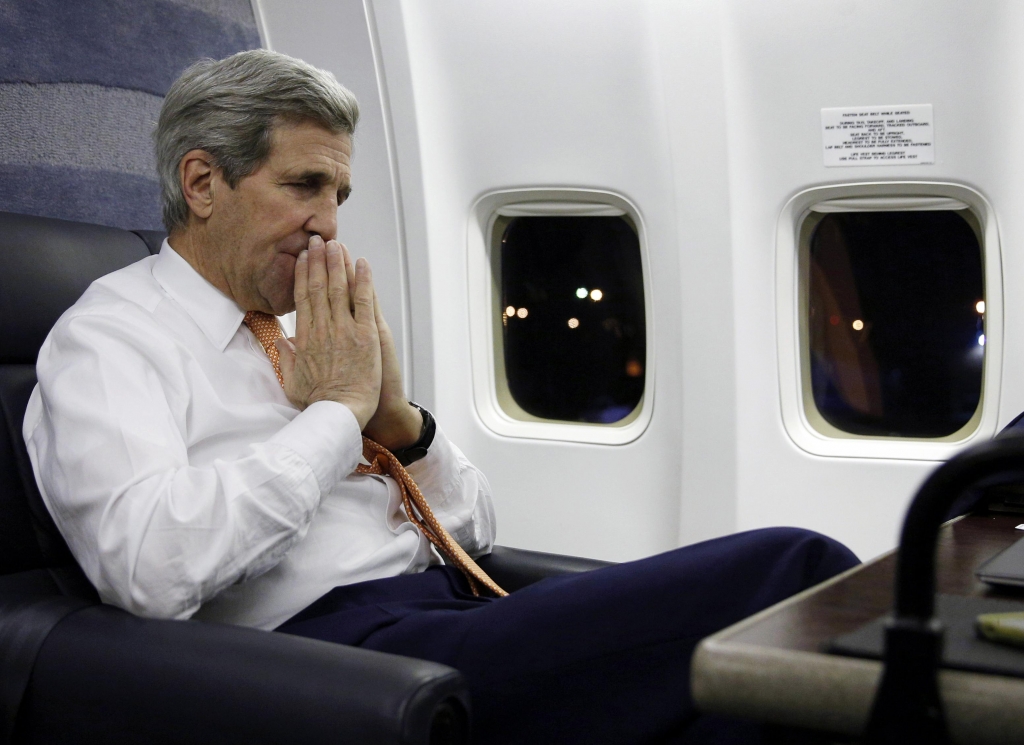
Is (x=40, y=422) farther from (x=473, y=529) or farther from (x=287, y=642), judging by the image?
(x=473, y=529)

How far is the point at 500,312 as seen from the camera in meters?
3.65

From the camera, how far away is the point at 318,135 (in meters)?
1.74

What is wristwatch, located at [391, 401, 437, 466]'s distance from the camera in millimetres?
1849

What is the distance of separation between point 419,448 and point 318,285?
356 mm

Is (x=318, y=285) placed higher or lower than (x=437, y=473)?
higher

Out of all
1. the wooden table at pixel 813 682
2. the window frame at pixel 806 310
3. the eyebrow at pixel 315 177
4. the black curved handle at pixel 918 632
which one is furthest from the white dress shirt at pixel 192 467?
the window frame at pixel 806 310

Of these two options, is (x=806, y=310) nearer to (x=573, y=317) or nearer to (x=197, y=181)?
(x=573, y=317)

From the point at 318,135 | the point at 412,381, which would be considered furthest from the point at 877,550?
the point at 318,135

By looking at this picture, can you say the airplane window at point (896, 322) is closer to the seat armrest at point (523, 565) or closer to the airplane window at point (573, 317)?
the airplane window at point (573, 317)

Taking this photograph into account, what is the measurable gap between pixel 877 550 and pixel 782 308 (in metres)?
0.79

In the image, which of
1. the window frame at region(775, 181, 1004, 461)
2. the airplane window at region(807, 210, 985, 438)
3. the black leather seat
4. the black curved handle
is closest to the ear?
the black leather seat

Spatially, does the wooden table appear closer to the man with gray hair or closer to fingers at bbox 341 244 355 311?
the man with gray hair

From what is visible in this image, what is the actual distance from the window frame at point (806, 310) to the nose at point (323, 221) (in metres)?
1.74

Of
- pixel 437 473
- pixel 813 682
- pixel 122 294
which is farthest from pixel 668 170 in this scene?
pixel 813 682
